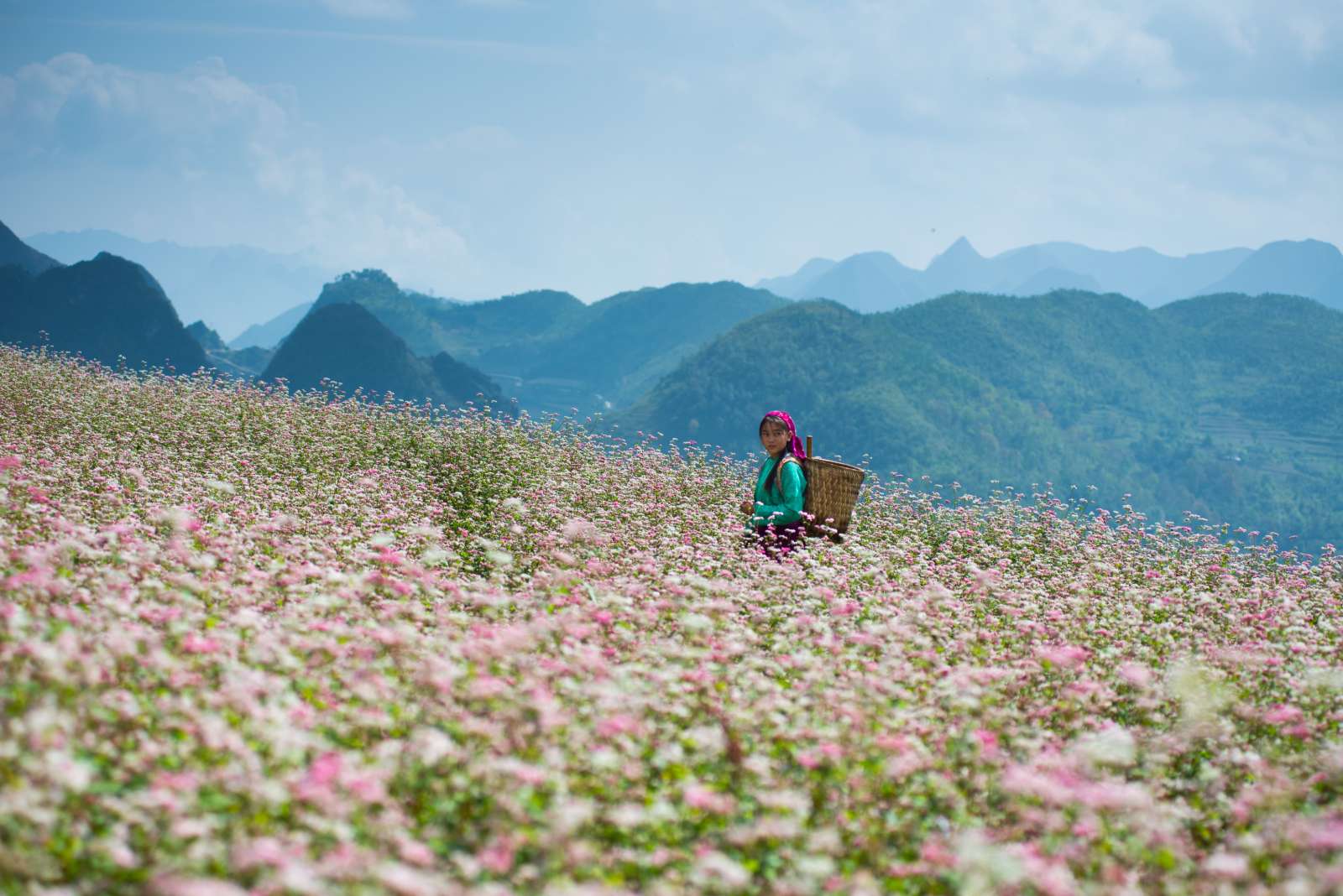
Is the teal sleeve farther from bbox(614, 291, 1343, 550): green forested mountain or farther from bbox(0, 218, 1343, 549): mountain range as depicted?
bbox(614, 291, 1343, 550): green forested mountain

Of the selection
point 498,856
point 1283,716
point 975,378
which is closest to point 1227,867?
point 1283,716

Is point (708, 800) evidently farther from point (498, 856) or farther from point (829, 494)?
point (829, 494)

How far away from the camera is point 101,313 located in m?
107

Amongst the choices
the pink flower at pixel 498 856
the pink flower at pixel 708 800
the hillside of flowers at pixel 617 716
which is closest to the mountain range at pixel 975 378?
the hillside of flowers at pixel 617 716

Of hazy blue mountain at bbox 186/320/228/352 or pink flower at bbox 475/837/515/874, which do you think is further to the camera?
hazy blue mountain at bbox 186/320/228/352

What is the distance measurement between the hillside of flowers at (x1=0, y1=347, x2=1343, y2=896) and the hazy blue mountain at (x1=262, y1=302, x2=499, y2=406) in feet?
384

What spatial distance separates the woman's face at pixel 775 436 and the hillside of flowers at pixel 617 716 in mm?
862

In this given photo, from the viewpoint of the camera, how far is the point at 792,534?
788 cm

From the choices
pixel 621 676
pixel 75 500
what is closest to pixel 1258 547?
pixel 621 676

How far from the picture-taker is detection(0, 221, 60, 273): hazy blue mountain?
380 feet

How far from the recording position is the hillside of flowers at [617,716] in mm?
3047

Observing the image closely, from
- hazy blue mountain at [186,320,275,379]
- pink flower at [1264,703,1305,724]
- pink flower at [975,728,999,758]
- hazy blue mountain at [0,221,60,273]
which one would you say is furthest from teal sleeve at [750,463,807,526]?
hazy blue mountain at [186,320,275,379]

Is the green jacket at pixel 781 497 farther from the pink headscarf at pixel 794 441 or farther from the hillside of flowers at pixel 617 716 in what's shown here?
the hillside of flowers at pixel 617 716

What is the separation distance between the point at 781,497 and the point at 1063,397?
144 meters
